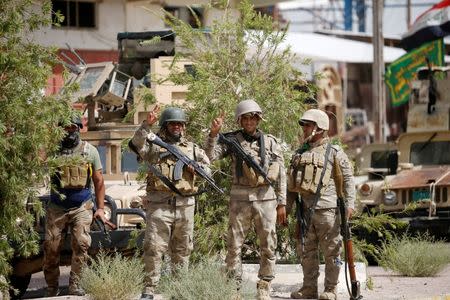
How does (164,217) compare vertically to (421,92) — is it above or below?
below

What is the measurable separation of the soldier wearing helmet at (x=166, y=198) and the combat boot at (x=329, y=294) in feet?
4.52

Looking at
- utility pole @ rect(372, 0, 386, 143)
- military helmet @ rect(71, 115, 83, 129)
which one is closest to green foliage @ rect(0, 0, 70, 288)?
military helmet @ rect(71, 115, 83, 129)

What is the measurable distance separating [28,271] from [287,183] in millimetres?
3045

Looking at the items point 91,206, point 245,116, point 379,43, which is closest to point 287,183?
point 245,116

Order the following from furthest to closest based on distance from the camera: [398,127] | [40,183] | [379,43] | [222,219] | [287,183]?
[398,127] < [379,43] < [222,219] < [287,183] < [40,183]

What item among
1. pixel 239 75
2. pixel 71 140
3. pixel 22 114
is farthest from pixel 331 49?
pixel 22 114

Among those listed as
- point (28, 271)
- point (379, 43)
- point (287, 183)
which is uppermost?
point (379, 43)

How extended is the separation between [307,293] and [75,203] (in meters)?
2.41

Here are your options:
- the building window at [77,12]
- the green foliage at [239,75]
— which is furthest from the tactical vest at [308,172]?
the building window at [77,12]

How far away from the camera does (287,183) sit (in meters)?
12.1

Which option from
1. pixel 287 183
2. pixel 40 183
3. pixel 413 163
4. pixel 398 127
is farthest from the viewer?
pixel 398 127

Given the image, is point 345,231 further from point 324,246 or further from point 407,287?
point 407,287

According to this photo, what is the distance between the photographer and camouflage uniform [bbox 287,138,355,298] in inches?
469

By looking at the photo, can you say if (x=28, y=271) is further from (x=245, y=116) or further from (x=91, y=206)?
(x=245, y=116)
